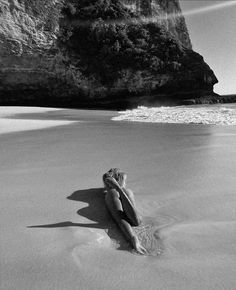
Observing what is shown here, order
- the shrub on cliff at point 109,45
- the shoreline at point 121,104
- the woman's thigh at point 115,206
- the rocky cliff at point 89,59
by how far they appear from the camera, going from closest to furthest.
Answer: the woman's thigh at point 115,206 < the rocky cliff at point 89,59 < the shoreline at point 121,104 < the shrub on cliff at point 109,45

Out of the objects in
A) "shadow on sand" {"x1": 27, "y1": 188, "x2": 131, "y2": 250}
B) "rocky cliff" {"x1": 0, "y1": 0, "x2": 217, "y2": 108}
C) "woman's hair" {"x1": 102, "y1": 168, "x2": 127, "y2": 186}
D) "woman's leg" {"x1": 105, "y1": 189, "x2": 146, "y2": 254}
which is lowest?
"shadow on sand" {"x1": 27, "y1": 188, "x2": 131, "y2": 250}

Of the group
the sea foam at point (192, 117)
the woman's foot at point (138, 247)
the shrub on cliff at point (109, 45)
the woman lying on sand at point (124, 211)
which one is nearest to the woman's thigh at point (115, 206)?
the woman lying on sand at point (124, 211)

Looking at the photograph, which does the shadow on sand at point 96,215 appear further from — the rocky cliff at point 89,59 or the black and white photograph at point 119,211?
the rocky cliff at point 89,59

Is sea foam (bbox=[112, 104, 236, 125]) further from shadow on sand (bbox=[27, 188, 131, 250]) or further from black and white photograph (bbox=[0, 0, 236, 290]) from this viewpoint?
shadow on sand (bbox=[27, 188, 131, 250])

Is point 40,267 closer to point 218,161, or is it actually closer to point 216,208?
point 216,208

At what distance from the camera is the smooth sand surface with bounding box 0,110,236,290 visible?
5.62ft

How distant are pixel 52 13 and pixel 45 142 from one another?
22.3 m

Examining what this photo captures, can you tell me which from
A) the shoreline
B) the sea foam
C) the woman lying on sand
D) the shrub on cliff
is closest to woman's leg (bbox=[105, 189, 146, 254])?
the woman lying on sand

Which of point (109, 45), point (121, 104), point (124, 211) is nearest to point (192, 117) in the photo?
point (124, 211)

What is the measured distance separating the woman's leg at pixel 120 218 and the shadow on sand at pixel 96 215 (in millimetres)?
51

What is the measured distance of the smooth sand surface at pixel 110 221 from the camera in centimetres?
171

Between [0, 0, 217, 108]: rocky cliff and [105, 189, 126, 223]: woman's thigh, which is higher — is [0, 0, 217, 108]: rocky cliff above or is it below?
above

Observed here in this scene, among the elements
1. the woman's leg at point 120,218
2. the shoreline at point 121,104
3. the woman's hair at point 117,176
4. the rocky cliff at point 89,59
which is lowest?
the woman's leg at point 120,218

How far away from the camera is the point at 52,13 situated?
25859 millimetres
